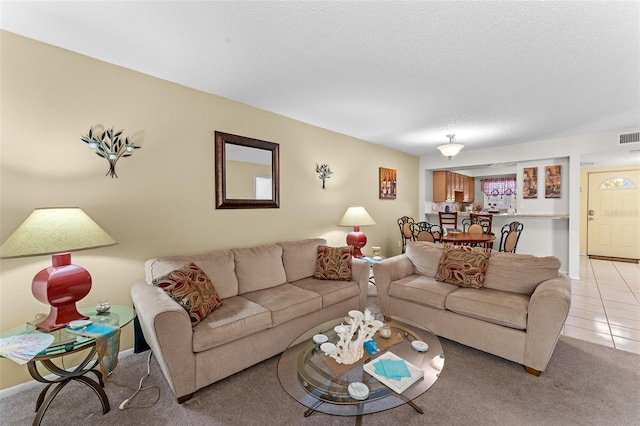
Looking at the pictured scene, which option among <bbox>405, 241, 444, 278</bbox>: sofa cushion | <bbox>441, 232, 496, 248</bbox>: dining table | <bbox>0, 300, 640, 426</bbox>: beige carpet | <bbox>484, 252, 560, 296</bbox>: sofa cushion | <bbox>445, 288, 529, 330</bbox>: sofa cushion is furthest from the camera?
<bbox>441, 232, 496, 248</bbox>: dining table

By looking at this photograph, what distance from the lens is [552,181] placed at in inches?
204

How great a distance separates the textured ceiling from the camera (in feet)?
5.69

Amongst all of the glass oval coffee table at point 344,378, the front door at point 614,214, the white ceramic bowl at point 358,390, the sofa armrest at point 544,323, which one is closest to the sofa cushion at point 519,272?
the sofa armrest at point 544,323

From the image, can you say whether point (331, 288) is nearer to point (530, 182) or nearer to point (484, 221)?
point (484, 221)

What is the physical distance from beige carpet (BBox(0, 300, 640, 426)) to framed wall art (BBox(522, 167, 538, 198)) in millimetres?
3850

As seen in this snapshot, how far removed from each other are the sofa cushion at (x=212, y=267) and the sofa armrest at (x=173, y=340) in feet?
1.70

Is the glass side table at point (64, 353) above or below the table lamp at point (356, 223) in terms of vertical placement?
below

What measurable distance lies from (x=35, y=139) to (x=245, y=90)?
1.74m

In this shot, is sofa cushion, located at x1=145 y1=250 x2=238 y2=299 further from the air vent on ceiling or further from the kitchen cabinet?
the air vent on ceiling

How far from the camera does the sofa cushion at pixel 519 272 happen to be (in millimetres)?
2531

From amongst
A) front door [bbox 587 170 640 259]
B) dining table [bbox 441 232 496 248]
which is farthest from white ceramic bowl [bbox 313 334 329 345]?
front door [bbox 587 170 640 259]

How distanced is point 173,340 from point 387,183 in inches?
187

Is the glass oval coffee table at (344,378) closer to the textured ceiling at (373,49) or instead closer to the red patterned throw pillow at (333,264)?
the red patterned throw pillow at (333,264)

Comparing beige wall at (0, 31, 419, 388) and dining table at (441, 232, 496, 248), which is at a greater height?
beige wall at (0, 31, 419, 388)
